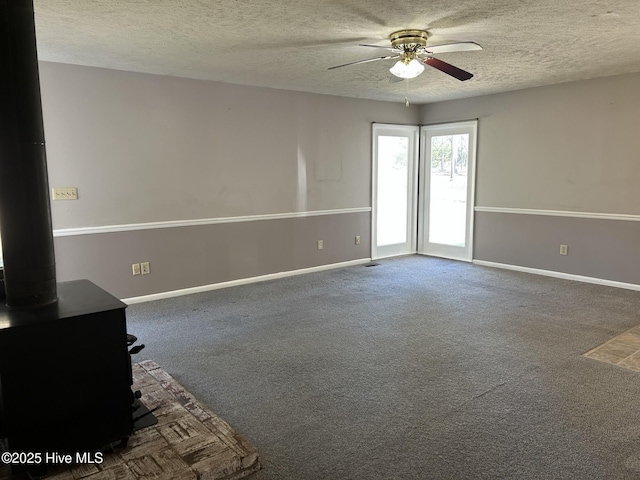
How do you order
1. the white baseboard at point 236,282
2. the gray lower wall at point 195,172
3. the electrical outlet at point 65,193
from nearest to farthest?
the electrical outlet at point 65,193 < the gray lower wall at point 195,172 < the white baseboard at point 236,282

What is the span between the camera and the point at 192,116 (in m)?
5.03

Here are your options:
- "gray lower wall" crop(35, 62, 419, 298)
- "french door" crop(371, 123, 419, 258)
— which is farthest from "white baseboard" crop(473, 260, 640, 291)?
"gray lower wall" crop(35, 62, 419, 298)

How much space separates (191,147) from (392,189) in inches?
130

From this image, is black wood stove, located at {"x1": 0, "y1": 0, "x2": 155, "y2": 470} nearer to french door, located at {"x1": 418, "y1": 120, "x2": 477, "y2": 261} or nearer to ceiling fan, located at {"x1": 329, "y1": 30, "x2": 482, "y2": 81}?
ceiling fan, located at {"x1": 329, "y1": 30, "x2": 482, "y2": 81}

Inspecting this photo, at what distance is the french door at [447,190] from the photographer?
264 inches

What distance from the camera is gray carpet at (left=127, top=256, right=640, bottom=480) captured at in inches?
A: 87.0

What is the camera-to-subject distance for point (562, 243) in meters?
5.73

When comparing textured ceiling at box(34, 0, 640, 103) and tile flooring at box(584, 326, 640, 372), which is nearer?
textured ceiling at box(34, 0, 640, 103)

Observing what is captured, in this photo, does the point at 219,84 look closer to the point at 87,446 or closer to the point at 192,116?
the point at 192,116

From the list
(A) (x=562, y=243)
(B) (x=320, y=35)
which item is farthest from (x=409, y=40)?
(A) (x=562, y=243)

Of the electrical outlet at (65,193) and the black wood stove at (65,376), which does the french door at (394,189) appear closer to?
the electrical outlet at (65,193)

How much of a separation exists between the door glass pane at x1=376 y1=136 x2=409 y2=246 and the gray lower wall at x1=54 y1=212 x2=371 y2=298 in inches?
13.7

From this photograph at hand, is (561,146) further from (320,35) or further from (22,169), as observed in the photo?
(22,169)

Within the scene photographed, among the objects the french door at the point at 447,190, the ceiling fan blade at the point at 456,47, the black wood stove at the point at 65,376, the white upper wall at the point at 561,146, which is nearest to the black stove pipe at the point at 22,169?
the black wood stove at the point at 65,376
